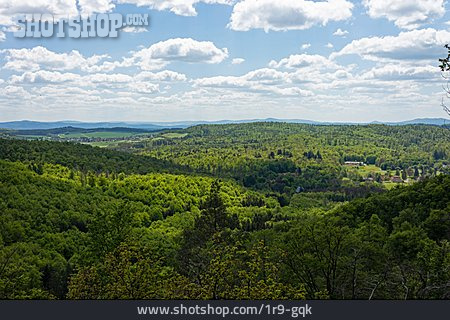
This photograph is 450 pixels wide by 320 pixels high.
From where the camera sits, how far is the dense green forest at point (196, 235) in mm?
20312

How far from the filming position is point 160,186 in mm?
142375

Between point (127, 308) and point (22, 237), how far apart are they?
263 ft

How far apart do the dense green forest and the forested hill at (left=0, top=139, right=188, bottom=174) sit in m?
0.64

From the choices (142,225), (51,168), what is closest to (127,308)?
(142,225)

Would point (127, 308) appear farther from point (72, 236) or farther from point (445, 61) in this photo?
point (72, 236)

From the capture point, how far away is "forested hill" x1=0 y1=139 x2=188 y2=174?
14850cm

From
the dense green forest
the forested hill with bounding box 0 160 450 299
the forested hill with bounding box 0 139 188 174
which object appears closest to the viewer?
the forested hill with bounding box 0 160 450 299

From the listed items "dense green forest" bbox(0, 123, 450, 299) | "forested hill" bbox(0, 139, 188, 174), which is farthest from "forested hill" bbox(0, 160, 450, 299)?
"forested hill" bbox(0, 139, 188, 174)

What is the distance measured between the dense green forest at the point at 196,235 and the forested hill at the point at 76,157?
644 millimetres

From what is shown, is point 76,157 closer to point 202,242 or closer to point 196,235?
point 196,235

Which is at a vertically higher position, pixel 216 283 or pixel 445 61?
pixel 445 61

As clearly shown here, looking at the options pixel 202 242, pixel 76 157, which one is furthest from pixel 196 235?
pixel 76 157

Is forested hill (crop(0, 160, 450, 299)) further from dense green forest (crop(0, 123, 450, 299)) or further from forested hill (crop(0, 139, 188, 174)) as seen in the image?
forested hill (crop(0, 139, 188, 174))

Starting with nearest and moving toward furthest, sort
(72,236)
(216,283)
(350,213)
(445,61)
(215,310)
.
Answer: (215,310)
(445,61)
(216,283)
(350,213)
(72,236)
